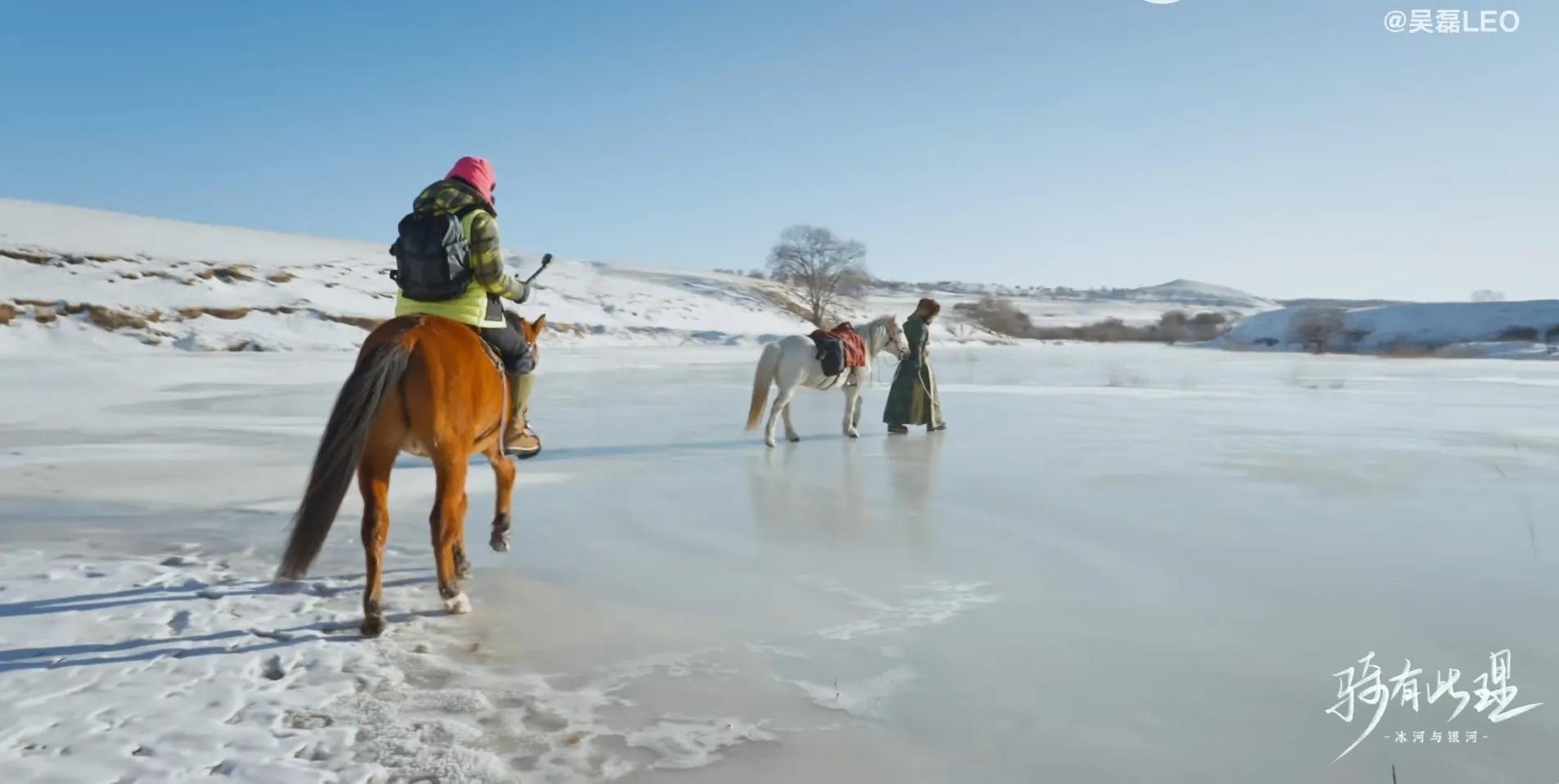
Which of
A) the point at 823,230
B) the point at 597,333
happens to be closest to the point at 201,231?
the point at 597,333

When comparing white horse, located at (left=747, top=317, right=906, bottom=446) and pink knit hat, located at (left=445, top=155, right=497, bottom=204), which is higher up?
pink knit hat, located at (left=445, top=155, right=497, bottom=204)

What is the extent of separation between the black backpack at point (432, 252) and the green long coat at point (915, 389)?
A: 673 centimetres

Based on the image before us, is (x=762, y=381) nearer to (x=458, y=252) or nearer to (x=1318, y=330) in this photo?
(x=458, y=252)

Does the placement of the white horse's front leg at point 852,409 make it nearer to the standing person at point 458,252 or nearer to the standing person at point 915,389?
the standing person at point 915,389

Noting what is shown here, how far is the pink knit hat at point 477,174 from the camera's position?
3861mm

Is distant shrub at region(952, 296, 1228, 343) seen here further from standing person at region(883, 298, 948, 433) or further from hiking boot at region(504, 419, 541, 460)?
hiking boot at region(504, 419, 541, 460)

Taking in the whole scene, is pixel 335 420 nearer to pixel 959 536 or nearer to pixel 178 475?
pixel 959 536

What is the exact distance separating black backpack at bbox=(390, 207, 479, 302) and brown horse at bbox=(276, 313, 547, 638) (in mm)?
248

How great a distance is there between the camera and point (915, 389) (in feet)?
32.7

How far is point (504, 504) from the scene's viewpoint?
4520 mm

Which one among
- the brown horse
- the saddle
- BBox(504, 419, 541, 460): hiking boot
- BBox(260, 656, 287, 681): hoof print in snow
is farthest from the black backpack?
the saddle

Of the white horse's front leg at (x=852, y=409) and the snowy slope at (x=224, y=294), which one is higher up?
the snowy slope at (x=224, y=294)

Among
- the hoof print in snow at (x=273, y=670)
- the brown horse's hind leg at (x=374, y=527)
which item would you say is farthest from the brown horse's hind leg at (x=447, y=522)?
the hoof print in snow at (x=273, y=670)

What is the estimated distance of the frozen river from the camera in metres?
2.43
